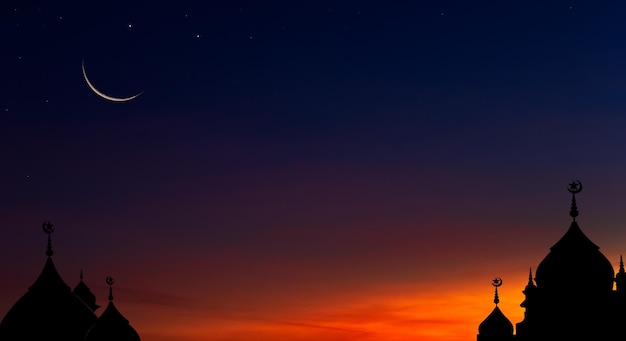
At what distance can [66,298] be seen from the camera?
52.7 meters

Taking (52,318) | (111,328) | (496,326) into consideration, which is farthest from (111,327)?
(496,326)

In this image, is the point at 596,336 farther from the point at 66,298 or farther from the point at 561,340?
the point at 66,298

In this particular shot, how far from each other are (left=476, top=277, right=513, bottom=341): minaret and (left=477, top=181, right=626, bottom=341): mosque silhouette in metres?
9.62

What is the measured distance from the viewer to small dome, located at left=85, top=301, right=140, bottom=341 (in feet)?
171

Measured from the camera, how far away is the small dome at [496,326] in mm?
59125

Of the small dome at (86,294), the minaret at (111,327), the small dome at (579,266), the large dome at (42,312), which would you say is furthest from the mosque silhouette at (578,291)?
the small dome at (86,294)

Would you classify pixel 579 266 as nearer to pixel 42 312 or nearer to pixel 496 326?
pixel 496 326

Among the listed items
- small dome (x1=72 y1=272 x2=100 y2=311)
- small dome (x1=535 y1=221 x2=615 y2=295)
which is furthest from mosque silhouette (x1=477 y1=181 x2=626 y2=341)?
small dome (x1=72 y1=272 x2=100 y2=311)

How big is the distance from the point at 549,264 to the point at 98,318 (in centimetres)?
2414

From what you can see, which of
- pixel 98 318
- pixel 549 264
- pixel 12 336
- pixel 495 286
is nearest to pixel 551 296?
pixel 549 264

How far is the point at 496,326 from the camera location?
59406mm

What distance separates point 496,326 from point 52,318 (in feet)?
86.2

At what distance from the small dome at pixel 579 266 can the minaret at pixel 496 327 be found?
459 inches

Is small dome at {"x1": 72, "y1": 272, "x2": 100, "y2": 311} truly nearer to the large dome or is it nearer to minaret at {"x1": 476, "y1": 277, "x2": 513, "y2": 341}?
the large dome
